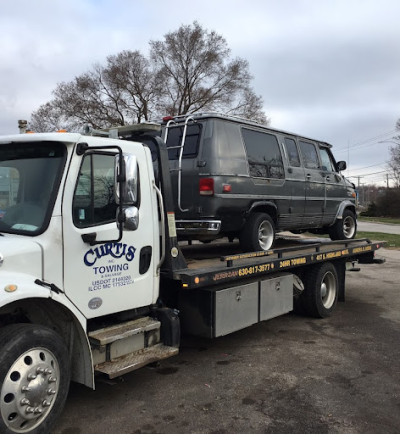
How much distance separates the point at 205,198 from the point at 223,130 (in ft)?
3.08

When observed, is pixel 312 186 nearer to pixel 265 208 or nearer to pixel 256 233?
pixel 265 208

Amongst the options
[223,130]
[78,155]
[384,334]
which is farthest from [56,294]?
[384,334]

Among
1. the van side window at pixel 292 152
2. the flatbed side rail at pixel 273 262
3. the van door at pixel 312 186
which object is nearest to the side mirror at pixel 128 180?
the flatbed side rail at pixel 273 262

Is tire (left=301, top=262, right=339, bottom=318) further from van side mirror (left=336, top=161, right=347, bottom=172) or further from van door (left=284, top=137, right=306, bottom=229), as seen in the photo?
van side mirror (left=336, top=161, right=347, bottom=172)

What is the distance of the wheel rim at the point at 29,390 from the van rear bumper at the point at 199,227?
2755mm

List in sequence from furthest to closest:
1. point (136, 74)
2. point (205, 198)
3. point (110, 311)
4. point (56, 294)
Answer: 1. point (136, 74)
2. point (205, 198)
3. point (110, 311)
4. point (56, 294)

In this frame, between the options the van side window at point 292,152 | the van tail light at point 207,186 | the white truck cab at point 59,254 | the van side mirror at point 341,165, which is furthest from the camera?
the van side mirror at point 341,165

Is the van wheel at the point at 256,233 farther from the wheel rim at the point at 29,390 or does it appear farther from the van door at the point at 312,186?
the wheel rim at the point at 29,390

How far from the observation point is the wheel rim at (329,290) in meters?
7.68

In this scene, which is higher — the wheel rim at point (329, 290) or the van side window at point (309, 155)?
the van side window at point (309, 155)

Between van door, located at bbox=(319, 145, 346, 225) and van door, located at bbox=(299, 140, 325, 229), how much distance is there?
0.17 meters

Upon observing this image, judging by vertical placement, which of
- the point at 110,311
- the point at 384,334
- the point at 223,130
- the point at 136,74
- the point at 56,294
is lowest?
the point at 384,334

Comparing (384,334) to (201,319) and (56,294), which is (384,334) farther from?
(56,294)

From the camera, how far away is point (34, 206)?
367cm
